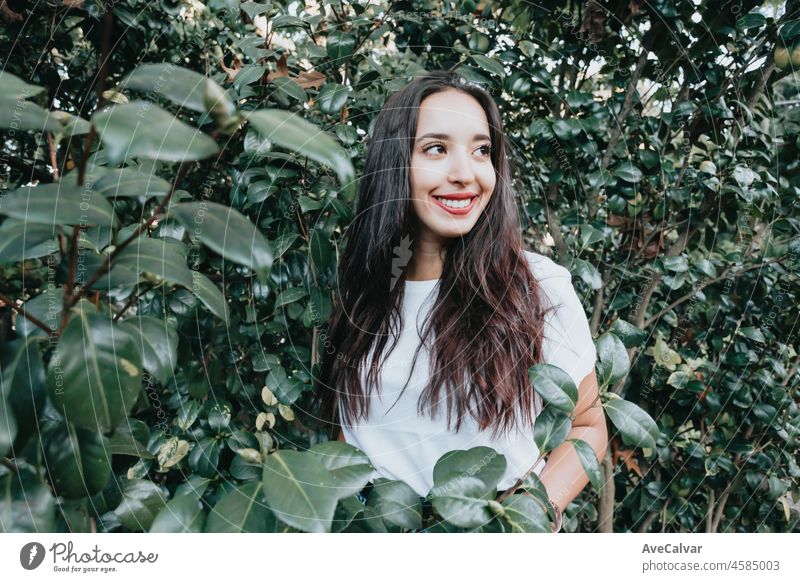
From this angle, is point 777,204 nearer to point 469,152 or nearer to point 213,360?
point 469,152

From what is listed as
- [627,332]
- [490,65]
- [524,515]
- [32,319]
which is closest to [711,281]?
[627,332]

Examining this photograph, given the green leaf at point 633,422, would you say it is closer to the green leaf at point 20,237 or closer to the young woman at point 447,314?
the young woman at point 447,314

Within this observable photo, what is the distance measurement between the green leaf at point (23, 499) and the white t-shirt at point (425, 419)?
0.34m

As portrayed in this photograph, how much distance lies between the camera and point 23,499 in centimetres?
32

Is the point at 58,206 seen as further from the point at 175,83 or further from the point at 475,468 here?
the point at 475,468

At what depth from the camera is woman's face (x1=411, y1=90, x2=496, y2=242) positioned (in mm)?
576

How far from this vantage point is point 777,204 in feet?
2.30

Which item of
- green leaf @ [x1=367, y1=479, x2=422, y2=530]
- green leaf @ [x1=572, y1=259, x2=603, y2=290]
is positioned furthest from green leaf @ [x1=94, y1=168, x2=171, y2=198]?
green leaf @ [x1=572, y1=259, x2=603, y2=290]

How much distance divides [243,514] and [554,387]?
0.23m

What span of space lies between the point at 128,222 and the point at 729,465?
0.89m

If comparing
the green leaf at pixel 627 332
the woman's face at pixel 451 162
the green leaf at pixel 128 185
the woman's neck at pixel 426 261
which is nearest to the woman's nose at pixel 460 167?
the woman's face at pixel 451 162

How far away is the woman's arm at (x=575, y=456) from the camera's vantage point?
54 centimetres

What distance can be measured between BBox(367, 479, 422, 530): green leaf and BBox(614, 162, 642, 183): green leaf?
1.67 feet

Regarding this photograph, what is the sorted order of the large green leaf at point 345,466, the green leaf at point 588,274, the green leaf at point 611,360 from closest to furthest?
the large green leaf at point 345,466 < the green leaf at point 611,360 < the green leaf at point 588,274
